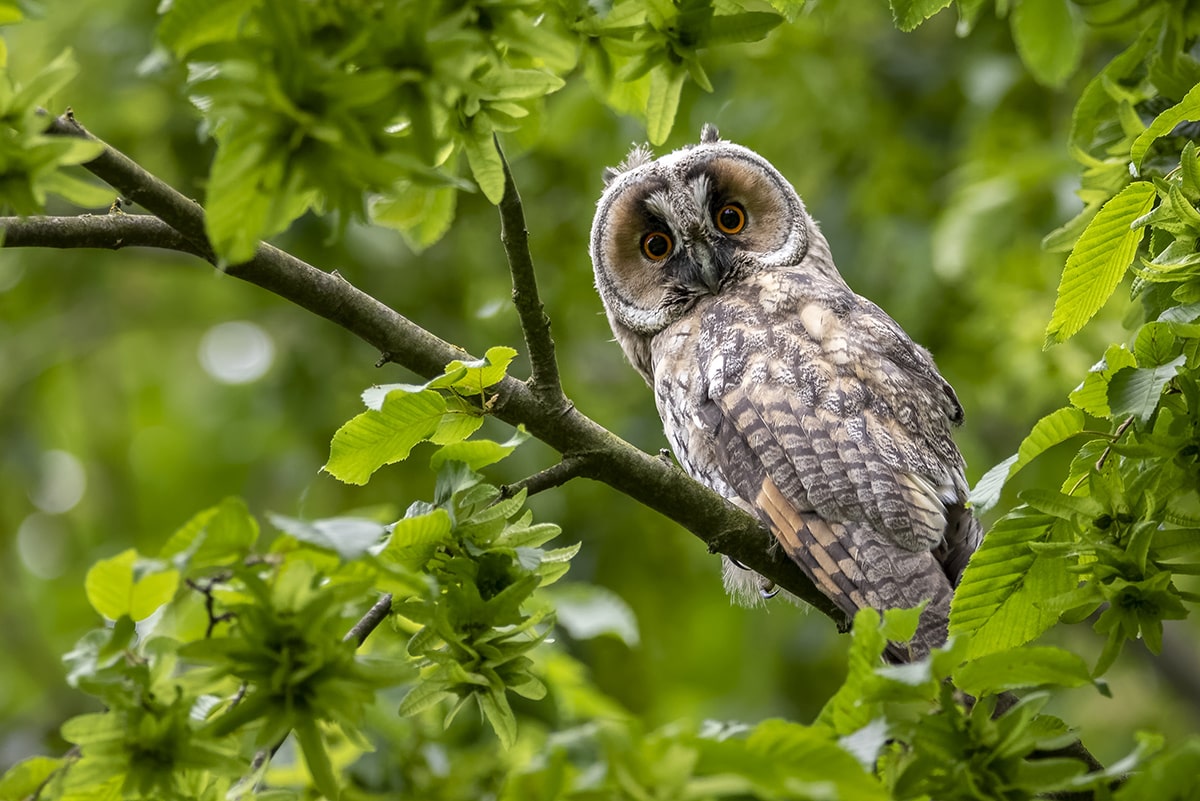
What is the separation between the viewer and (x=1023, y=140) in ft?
19.3

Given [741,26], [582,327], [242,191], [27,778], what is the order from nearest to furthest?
[242,191]
[27,778]
[741,26]
[582,327]

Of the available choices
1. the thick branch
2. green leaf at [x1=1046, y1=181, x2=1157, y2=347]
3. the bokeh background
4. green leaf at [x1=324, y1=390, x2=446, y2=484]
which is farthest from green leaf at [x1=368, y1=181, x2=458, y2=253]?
the bokeh background

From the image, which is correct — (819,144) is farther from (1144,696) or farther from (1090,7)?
(1144,696)

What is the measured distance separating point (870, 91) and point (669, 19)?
4750 millimetres

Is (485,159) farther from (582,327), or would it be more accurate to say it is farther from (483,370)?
(582,327)

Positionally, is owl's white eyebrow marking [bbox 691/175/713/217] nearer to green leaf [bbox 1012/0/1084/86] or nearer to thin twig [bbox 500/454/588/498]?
green leaf [bbox 1012/0/1084/86]

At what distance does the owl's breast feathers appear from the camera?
128 inches

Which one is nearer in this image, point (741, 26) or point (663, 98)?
point (741, 26)

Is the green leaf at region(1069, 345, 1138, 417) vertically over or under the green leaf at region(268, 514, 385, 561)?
under

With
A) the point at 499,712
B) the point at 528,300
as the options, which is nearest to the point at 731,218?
the point at 528,300

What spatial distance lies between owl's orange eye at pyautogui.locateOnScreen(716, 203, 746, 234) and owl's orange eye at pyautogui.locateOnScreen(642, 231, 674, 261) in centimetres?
21

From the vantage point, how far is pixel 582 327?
23.2ft

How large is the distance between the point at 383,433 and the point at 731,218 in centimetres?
271

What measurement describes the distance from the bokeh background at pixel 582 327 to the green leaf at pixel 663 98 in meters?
2.36
